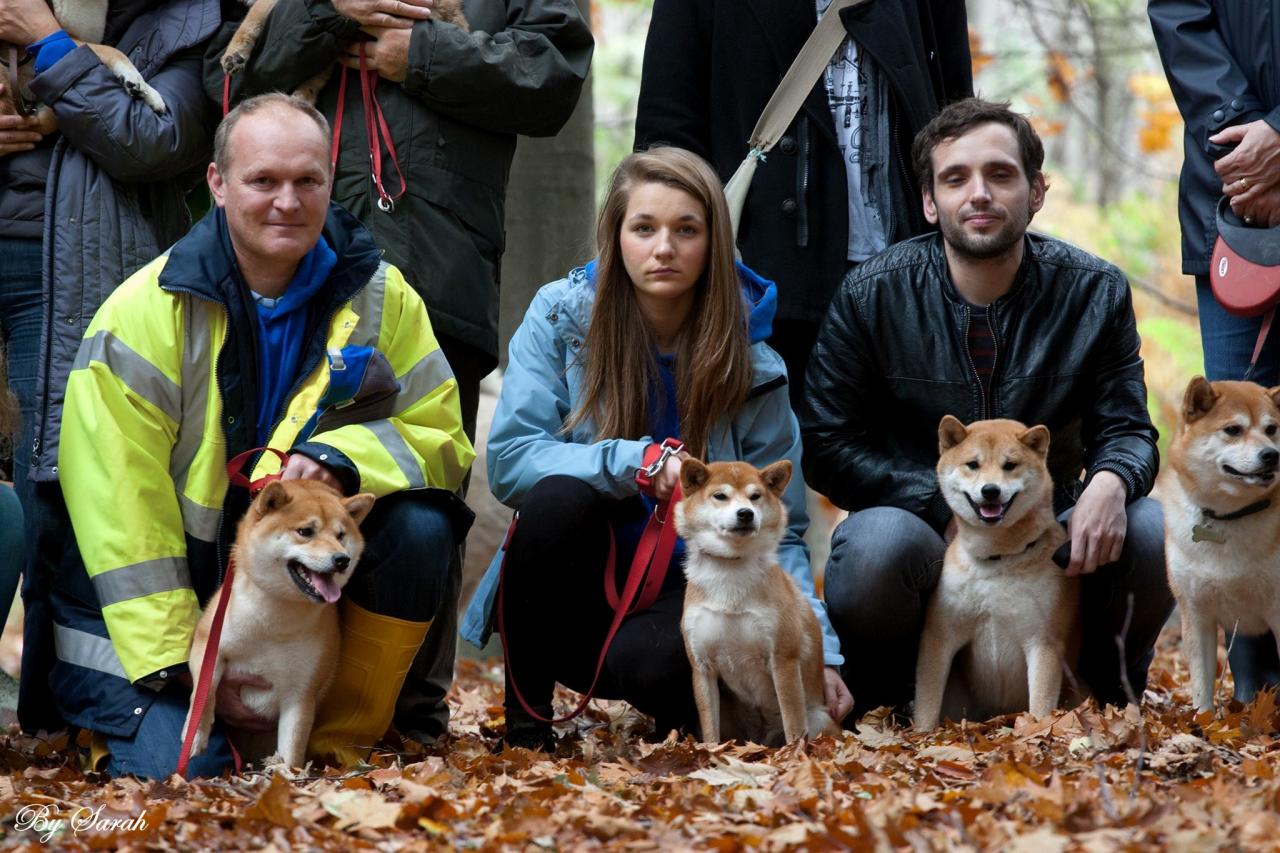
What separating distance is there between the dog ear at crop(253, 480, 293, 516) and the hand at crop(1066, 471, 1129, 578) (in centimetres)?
238

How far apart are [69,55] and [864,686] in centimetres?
340

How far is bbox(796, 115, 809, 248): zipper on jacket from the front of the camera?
476 centimetres

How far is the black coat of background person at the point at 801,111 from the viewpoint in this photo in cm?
477

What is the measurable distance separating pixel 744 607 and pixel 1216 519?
5.00 ft

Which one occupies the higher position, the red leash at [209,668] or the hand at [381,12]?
the hand at [381,12]

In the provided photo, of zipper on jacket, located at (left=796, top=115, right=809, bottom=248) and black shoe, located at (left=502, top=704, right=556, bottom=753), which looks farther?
zipper on jacket, located at (left=796, top=115, right=809, bottom=248)

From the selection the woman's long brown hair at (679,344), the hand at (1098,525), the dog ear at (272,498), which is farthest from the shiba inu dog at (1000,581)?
the dog ear at (272,498)

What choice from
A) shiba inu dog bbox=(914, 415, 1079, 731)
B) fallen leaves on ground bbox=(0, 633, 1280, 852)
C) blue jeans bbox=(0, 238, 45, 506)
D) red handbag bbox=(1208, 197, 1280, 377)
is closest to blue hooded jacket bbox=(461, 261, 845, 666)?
shiba inu dog bbox=(914, 415, 1079, 731)

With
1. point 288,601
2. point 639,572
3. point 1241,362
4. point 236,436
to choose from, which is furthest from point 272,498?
point 1241,362

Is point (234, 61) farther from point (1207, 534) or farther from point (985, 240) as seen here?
point (1207, 534)

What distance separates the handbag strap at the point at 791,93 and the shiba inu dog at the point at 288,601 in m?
1.80

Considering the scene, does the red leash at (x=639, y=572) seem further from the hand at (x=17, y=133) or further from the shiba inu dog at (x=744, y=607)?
the hand at (x=17, y=133)

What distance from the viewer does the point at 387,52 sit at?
4.52 m

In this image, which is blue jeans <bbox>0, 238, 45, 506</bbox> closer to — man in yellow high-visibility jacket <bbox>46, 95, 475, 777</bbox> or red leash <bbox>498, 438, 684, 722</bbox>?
man in yellow high-visibility jacket <bbox>46, 95, 475, 777</bbox>
